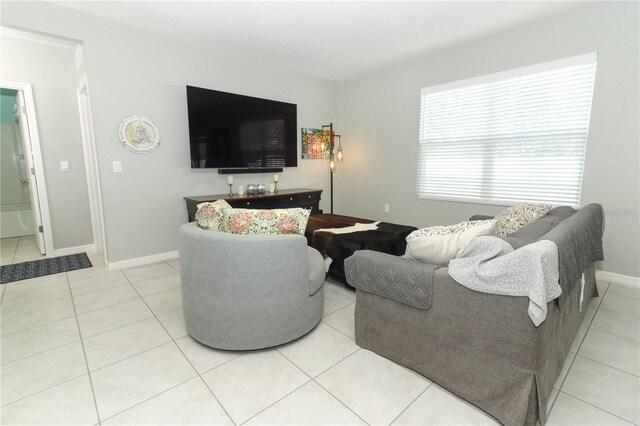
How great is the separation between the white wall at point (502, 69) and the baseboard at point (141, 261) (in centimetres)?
293

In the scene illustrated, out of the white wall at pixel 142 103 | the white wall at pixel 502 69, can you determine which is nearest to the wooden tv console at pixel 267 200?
the white wall at pixel 142 103

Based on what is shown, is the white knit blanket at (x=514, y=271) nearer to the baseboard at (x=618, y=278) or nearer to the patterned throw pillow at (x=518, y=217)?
the patterned throw pillow at (x=518, y=217)

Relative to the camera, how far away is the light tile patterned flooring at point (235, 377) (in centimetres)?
147

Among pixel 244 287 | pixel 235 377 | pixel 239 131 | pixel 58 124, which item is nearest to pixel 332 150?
pixel 239 131

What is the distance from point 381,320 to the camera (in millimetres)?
1789

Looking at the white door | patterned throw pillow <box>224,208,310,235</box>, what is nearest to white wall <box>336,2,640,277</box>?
patterned throw pillow <box>224,208,310,235</box>

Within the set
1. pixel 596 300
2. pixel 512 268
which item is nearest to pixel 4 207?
pixel 512 268

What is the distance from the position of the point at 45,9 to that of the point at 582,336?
5.00 meters

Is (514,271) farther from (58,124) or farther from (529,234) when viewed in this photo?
(58,124)

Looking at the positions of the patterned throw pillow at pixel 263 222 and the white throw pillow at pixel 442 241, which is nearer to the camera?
the white throw pillow at pixel 442 241

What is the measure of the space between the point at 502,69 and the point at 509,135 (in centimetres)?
73

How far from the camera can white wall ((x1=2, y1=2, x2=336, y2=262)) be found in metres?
3.04

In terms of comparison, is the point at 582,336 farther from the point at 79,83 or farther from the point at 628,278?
the point at 79,83

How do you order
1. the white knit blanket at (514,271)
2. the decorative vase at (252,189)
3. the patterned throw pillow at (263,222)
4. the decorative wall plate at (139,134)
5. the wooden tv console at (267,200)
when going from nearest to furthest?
the white knit blanket at (514,271) < the patterned throw pillow at (263,222) < the decorative wall plate at (139,134) < the wooden tv console at (267,200) < the decorative vase at (252,189)
